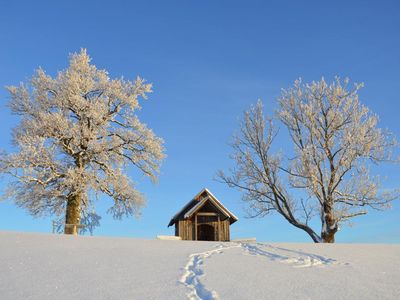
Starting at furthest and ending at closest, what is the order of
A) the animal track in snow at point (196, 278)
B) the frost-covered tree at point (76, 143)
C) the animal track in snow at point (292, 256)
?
the frost-covered tree at point (76, 143) < the animal track in snow at point (292, 256) < the animal track in snow at point (196, 278)

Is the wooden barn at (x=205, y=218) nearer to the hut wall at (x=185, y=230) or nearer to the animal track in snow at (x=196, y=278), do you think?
the hut wall at (x=185, y=230)

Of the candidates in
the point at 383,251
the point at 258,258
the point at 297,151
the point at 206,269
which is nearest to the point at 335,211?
the point at 297,151

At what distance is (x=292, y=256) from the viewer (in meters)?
9.25

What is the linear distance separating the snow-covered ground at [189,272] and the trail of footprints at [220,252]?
0.01 m

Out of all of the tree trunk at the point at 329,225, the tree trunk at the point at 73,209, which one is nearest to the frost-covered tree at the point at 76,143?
the tree trunk at the point at 73,209

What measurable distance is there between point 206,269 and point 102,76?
1819cm

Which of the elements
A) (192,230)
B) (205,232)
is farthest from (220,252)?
(205,232)

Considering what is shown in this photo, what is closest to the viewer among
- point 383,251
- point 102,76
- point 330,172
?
point 383,251

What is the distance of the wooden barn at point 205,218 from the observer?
81.7 feet

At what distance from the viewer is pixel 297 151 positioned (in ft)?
73.7

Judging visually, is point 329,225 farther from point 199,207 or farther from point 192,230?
point 192,230

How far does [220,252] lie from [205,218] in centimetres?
1550

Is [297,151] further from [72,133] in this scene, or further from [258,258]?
[258,258]

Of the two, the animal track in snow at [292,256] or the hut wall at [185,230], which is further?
the hut wall at [185,230]
